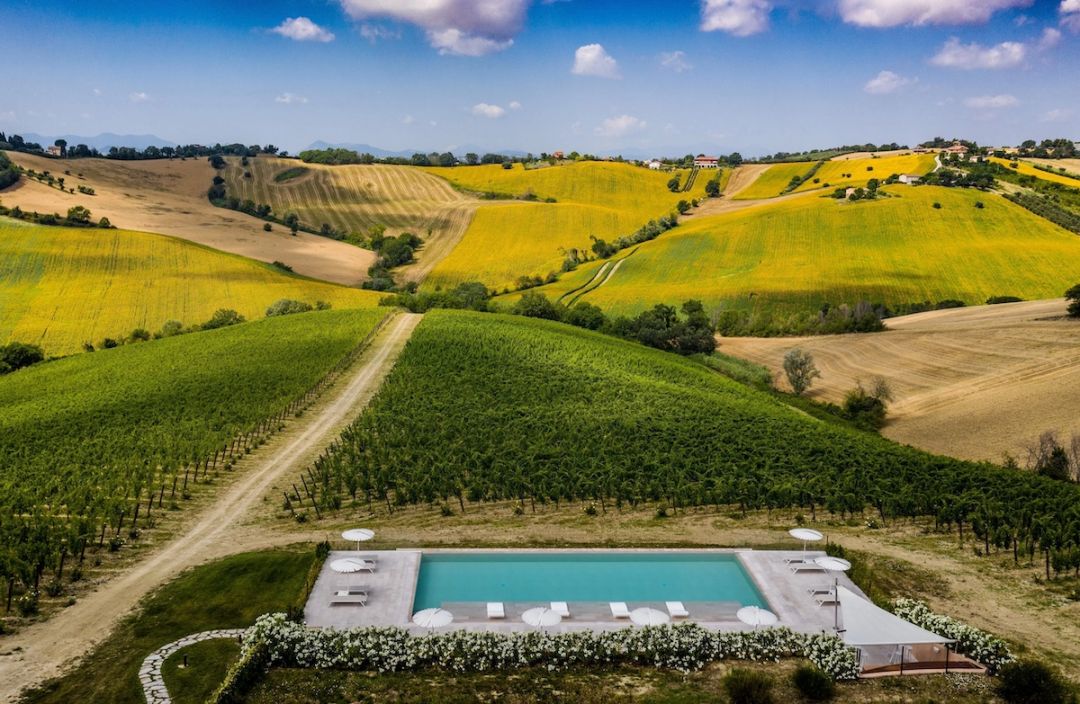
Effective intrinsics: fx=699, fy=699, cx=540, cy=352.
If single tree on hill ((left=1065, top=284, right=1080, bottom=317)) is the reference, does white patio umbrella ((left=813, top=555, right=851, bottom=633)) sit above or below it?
below

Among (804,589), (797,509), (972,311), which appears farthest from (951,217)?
(804,589)

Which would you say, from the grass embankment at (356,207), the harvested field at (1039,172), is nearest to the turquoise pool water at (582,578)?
the grass embankment at (356,207)

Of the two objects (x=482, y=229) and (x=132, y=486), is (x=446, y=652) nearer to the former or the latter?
(x=132, y=486)

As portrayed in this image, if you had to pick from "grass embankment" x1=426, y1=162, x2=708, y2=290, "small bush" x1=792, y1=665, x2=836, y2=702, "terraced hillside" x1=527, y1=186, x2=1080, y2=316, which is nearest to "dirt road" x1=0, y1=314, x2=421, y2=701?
"small bush" x1=792, y1=665, x2=836, y2=702

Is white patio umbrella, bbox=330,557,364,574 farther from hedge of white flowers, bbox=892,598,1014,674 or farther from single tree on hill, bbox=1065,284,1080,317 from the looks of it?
single tree on hill, bbox=1065,284,1080,317

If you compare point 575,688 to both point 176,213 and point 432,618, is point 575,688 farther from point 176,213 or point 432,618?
point 176,213

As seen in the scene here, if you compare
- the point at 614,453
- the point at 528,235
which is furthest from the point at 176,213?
the point at 614,453
